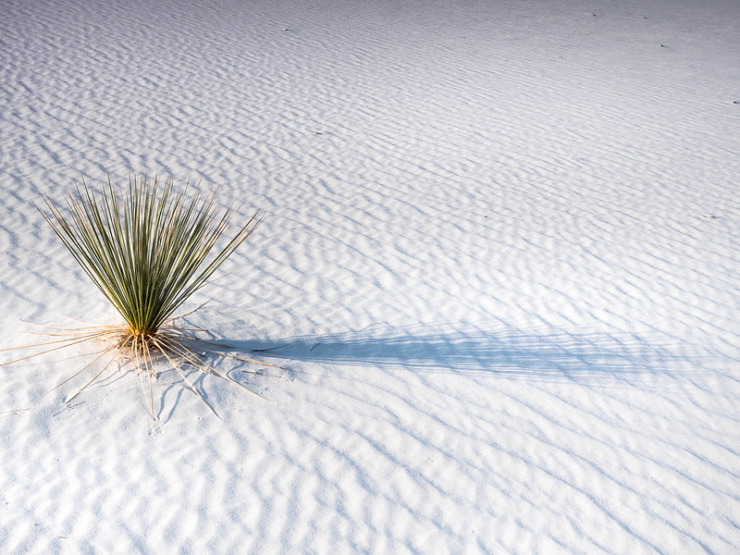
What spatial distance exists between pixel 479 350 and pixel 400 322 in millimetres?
517

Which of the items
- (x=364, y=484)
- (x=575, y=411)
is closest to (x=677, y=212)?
(x=575, y=411)

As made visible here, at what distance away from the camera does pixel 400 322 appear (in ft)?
13.7

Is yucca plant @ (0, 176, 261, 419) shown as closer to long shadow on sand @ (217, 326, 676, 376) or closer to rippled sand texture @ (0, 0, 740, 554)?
rippled sand texture @ (0, 0, 740, 554)

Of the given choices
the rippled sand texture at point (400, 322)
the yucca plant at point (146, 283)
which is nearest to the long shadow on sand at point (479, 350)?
the rippled sand texture at point (400, 322)

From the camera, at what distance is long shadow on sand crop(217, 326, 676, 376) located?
12.4 ft

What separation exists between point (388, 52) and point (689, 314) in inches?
329

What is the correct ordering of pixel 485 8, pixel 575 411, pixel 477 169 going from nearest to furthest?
pixel 575 411
pixel 477 169
pixel 485 8

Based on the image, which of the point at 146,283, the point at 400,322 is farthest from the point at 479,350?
the point at 146,283

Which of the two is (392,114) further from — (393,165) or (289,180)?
(289,180)

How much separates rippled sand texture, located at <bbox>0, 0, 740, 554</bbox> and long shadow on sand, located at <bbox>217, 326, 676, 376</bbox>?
0.02 m

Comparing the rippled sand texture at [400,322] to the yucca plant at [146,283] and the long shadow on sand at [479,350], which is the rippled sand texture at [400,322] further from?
the yucca plant at [146,283]

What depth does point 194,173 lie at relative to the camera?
633cm

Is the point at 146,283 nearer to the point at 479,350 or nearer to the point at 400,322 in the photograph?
the point at 400,322

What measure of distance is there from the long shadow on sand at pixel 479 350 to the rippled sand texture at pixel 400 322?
0.02 meters
